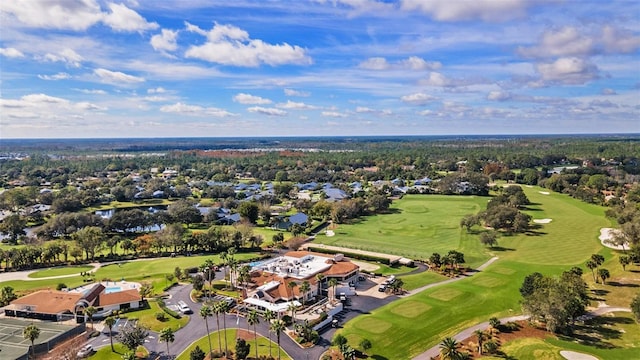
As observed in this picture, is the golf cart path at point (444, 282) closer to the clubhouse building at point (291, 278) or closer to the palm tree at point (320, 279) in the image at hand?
the clubhouse building at point (291, 278)

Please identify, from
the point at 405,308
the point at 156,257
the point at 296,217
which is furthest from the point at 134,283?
the point at 296,217

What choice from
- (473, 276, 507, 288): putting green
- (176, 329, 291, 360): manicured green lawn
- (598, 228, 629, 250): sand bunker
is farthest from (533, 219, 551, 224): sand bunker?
(176, 329, 291, 360): manicured green lawn

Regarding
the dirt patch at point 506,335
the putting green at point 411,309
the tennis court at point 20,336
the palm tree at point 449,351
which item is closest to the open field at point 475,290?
the putting green at point 411,309

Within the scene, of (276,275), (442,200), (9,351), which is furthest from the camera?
(442,200)

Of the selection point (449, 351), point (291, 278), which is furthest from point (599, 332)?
point (291, 278)

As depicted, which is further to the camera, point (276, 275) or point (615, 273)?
point (615, 273)

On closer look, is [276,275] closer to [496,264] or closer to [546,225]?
[496,264]

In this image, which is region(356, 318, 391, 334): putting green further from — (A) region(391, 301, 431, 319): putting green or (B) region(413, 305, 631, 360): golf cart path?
(B) region(413, 305, 631, 360): golf cart path
